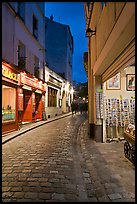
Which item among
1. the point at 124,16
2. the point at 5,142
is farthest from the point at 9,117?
the point at 124,16

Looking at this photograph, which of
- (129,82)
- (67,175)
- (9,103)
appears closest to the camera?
(67,175)

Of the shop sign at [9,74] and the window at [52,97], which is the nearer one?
the shop sign at [9,74]

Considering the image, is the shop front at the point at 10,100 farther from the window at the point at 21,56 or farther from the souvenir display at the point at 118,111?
the souvenir display at the point at 118,111

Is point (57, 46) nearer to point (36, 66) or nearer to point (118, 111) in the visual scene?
point (36, 66)

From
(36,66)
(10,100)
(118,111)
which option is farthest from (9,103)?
(36,66)

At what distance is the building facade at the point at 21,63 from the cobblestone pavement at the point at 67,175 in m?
4.15

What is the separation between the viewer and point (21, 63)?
1352cm

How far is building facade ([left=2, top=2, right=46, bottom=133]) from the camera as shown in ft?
35.0

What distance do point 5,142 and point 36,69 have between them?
30.9ft

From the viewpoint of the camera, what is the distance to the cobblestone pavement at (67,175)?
11.4ft

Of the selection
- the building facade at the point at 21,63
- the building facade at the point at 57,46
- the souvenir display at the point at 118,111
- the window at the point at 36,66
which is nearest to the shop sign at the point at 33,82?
the building facade at the point at 21,63

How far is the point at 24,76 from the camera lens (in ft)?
44.1

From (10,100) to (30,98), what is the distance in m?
4.57

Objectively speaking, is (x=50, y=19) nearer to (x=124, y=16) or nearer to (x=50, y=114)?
(x=50, y=114)
